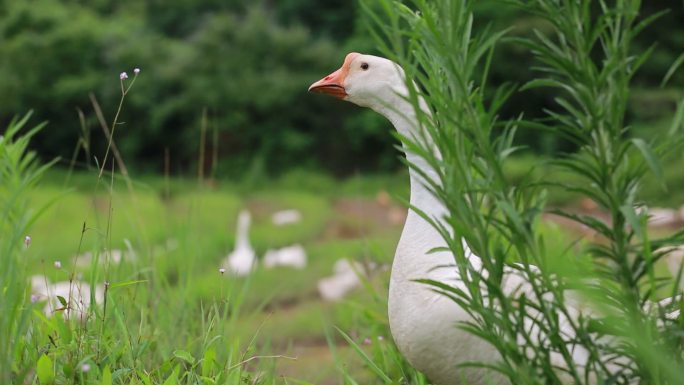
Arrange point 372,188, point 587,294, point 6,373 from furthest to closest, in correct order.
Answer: point 372,188 < point 6,373 < point 587,294

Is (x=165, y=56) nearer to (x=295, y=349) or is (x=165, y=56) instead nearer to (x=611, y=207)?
(x=295, y=349)

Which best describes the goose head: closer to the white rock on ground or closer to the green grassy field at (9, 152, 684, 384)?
the green grassy field at (9, 152, 684, 384)

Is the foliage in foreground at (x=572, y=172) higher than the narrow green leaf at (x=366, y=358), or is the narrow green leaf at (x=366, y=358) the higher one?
the foliage in foreground at (x=572, y=172)

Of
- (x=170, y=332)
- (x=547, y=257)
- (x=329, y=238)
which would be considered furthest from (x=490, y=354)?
(x=329, y=238)

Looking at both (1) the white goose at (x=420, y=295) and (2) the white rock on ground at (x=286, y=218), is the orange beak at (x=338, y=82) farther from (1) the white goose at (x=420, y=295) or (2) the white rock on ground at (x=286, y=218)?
(2) the white rock on ground at (x=286, y=218)

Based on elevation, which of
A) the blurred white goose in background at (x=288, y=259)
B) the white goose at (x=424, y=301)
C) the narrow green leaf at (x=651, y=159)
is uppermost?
the narrow green leaf at (x=651, y=159)

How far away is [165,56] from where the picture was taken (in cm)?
1387

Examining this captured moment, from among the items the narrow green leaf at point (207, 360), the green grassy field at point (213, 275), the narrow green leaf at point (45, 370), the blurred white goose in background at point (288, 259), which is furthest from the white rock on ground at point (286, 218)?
the narrow green leaf at point (45, 370)

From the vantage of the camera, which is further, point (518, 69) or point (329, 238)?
point (518, 69)

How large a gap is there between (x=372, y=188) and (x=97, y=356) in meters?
11.1

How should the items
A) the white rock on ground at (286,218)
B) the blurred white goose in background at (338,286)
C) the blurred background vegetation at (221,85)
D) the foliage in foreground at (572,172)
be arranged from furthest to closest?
the blurred background vegetation at (221,85) < the white rock on ground at (286,218) < the blurred white goose in background at (338,286) < the foliage in foreground at (572,172)

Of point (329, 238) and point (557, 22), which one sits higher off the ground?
point (557, 22)

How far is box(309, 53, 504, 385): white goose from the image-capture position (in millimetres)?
1499

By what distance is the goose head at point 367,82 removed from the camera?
1781 millimetres
